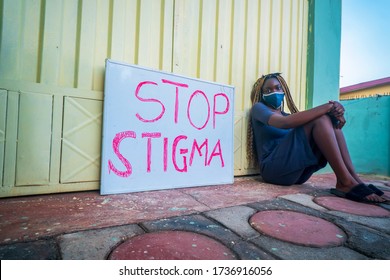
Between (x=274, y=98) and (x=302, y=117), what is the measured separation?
20.9 inches

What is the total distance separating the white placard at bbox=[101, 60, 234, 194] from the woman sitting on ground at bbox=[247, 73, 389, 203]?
38 centimetres

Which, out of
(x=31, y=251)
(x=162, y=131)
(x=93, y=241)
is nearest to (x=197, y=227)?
(x=93, y=241)

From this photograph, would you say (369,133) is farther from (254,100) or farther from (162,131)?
(162,131)

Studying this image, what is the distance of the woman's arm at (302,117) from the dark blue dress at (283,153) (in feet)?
0.25

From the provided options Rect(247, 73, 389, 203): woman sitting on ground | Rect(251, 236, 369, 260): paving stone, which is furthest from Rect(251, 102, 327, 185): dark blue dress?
Rect(251, 236, 369, 260): paving stone

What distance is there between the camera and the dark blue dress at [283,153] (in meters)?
1.89

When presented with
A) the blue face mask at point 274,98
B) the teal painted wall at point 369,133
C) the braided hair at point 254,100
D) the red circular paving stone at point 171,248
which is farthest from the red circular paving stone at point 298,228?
the teal painted wall at point 369,133

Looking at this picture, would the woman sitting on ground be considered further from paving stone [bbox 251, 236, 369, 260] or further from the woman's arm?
paving stone [bbox 251, 236, 369, 260]

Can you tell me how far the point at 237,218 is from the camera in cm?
126

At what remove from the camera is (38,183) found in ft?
5.13

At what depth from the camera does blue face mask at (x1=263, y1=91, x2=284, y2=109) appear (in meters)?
2.32

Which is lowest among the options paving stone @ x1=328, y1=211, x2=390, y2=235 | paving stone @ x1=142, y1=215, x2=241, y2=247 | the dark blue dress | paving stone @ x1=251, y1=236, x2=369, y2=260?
paving stone @ x1=251, y1=236, x2=369, y2=260

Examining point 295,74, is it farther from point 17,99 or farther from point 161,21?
point 17,99
